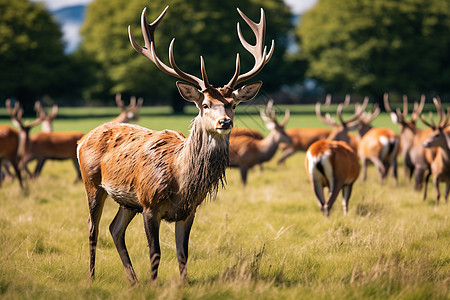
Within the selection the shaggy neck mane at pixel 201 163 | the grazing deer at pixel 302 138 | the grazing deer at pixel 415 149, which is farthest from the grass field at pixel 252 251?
the grazing deer at pixel 302 138

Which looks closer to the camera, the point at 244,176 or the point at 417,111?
the point at 244,176

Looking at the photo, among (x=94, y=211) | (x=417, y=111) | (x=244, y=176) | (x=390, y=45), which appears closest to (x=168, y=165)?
(x=94, y=211)

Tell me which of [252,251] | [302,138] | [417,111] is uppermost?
[417,111]

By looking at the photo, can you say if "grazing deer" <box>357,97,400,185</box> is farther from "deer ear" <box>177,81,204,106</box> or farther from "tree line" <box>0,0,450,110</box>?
"tree line" <box>0,0,450,110</box>

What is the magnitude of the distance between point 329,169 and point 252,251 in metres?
1.91

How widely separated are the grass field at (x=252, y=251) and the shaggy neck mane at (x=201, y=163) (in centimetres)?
63

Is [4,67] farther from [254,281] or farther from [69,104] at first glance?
[254,281]

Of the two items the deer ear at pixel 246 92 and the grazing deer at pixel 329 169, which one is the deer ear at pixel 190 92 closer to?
the deer ear at pixel 246 92

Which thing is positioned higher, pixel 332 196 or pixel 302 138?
pixel 302 138

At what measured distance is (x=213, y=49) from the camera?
32.3 m

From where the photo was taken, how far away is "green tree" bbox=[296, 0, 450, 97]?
32.1 meters

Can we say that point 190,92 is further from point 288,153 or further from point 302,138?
point 302,138

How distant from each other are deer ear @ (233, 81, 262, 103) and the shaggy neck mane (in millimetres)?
342

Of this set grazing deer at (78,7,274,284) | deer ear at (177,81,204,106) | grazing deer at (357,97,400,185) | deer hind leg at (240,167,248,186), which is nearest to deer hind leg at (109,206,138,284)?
grazing deer at (78,7,274,284)
